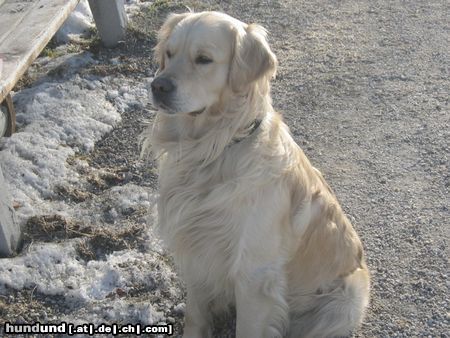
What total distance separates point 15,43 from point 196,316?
1.99 meters

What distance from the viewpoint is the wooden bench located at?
3.25 meters

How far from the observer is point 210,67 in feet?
8.67

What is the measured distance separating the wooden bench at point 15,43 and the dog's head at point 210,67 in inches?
42.9

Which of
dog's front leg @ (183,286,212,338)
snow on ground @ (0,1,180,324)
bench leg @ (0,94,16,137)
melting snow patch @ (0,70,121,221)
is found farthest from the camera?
bench leg @ (0,94,16,137)

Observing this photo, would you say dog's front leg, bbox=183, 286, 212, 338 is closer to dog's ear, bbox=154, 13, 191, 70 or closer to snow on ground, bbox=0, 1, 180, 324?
snow on ground, bbox=0, 1, 180, 324

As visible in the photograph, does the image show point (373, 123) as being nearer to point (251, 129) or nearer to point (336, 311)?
point (336, 311)

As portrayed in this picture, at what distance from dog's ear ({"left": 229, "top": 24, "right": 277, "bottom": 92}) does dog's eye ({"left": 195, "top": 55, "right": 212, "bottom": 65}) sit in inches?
4.4

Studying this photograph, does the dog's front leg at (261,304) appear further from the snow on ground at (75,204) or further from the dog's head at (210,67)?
the dog's head at (210,67)

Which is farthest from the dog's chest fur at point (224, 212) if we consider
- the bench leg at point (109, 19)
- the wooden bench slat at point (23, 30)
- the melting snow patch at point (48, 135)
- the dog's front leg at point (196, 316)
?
the bench leg at point (109, 19)

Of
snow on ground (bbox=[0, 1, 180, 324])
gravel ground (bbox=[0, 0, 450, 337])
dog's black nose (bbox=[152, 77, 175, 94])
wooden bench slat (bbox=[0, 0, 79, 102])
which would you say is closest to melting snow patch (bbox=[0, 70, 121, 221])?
snow on ground (bbox=[0, 1, 180, 324])

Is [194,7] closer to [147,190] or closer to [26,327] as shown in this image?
[147,190]

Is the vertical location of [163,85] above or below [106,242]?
above

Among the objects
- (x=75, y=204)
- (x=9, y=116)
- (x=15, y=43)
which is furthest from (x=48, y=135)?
(x=15, y=43)

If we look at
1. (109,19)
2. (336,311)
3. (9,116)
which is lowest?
(336,311)
